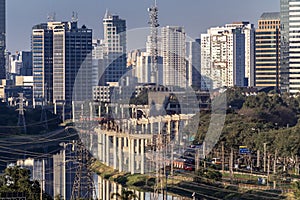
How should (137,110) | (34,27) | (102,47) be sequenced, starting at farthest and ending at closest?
(34,27) → (102,47) → (137,110)

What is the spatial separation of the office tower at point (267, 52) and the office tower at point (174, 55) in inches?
230

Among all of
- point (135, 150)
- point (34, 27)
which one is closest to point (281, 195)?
point (135, 150)

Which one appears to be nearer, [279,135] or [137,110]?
[279,135]

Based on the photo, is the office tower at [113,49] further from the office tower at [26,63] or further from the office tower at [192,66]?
the office tower at [26,63]

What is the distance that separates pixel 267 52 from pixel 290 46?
1840 mm

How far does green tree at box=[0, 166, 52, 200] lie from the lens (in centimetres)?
1039

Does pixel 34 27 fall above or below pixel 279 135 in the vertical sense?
above

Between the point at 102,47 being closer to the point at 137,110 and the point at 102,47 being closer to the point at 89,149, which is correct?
the point at 137,110

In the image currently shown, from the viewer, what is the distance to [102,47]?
29.3 meters

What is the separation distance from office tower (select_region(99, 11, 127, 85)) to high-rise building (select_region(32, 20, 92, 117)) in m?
0.93

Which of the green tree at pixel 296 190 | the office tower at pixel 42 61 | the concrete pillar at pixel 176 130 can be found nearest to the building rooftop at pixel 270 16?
the office tower at pixel 42 61

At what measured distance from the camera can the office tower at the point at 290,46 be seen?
29.8 metres

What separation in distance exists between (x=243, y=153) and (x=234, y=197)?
314cm

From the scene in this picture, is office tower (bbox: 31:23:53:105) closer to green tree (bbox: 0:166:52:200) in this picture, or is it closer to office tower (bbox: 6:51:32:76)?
office tower (bbox: 6:51:32:76)
